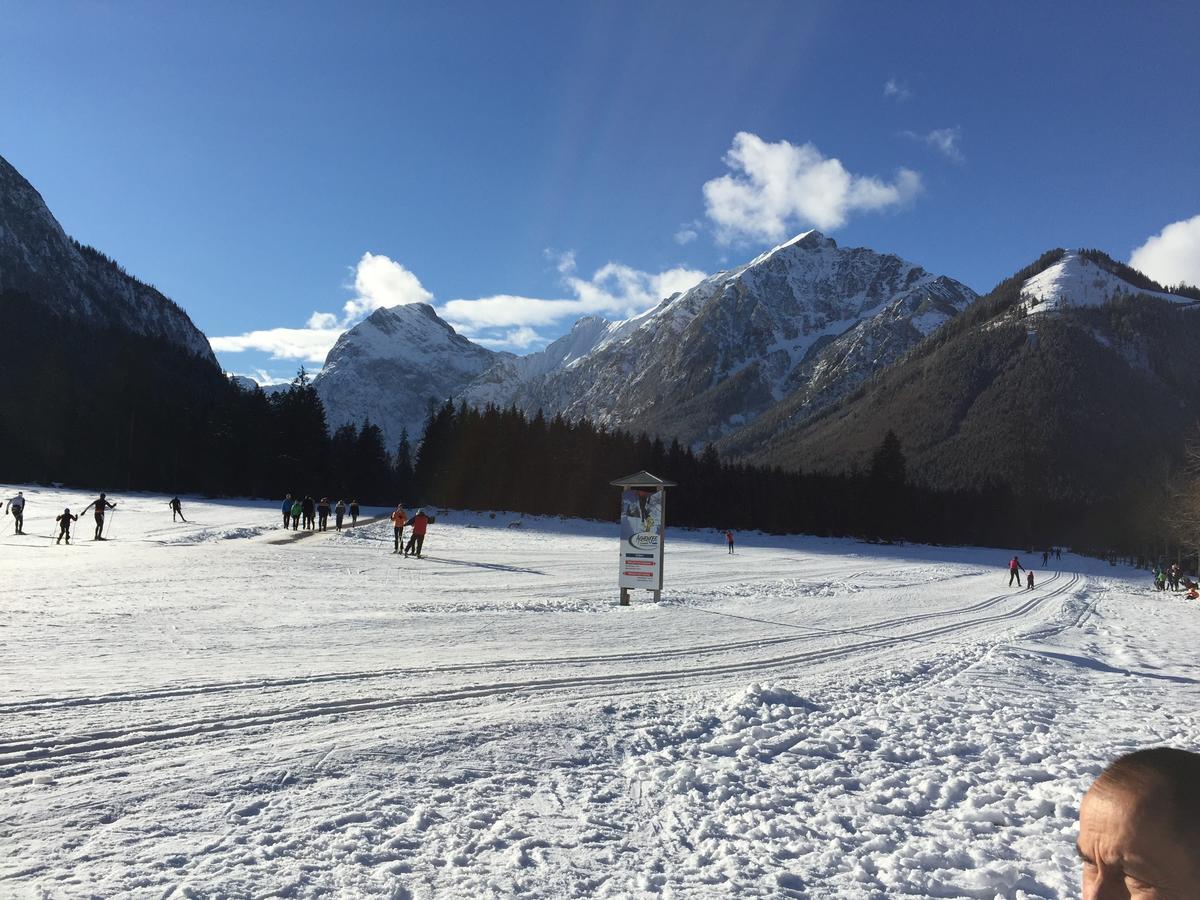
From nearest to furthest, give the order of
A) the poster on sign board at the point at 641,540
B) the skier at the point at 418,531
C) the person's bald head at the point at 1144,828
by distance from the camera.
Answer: the person's bald head at the point at 1144,828
the poster on sign board at the point at 641,540
the skier at the point at 418,531

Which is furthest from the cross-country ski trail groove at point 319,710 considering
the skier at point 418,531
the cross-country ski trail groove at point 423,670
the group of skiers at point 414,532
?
the skier at point 418,531

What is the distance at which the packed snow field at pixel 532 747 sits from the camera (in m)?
4.45

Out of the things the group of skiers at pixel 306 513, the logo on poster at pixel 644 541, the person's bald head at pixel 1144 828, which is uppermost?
the person's bald head at pixel 1144 828

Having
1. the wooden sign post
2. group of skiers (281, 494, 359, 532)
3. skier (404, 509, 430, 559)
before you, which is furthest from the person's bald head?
group of skiers (281, 494, 359, 532)

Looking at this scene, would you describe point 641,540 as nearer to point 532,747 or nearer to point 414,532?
point 532,747

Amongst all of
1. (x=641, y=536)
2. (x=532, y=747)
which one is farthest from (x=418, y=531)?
(x=532, y=747)

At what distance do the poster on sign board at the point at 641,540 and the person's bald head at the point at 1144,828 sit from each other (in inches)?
631

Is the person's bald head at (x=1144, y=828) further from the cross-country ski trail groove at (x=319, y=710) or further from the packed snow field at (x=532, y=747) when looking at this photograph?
the cross-country ski trail groove at (x=319, y=710)

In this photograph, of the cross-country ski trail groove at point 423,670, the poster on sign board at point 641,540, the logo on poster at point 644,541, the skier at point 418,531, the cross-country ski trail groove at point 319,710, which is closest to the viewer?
the cross-country ski trail groove at point 319,710

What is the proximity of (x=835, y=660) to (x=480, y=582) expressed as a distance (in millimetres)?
12110

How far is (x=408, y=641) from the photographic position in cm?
1126

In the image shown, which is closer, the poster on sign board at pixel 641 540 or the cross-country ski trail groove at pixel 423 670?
the cross-country ski trail groove at pixel 423 670

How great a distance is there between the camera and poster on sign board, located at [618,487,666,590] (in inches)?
704

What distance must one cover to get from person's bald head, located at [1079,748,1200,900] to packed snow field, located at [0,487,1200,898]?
3341 millimetres
